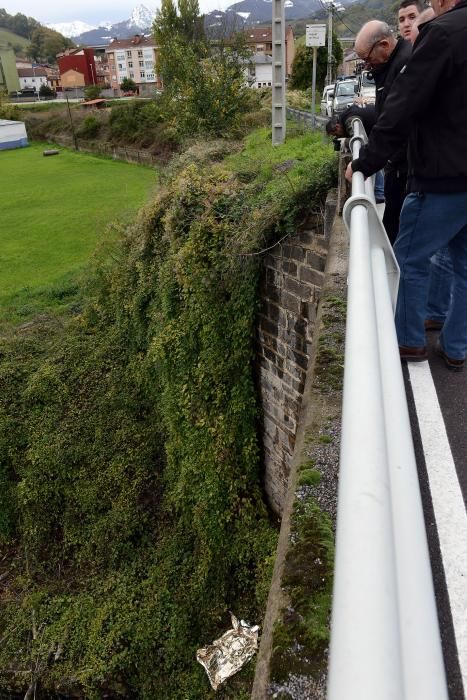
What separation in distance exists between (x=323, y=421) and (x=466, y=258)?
144cm

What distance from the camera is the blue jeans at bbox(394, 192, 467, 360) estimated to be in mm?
3038

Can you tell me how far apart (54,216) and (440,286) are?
28.2 m

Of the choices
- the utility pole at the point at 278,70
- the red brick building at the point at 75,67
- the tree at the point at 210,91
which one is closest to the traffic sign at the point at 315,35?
the utility pole at the point at 278,70

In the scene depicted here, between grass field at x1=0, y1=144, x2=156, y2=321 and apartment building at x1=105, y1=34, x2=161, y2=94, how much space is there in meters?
53.8

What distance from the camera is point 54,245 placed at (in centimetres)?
2441

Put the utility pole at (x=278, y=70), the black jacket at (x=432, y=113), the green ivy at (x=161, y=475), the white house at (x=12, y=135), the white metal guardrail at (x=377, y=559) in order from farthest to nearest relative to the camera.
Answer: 1. the white house at (x=12, y=135)
2. the utility pole at (x=278, y=70)
3. the green ivy at (x=161, y=475)
4. the black jacket at (x=432, y=113)
5. the white metal guardrail at (x=377, y=559)

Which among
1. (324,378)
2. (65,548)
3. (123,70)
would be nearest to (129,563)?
(65,548)

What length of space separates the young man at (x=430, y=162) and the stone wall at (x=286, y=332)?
8.27 ft

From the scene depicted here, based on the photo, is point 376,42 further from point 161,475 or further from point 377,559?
point 161,475

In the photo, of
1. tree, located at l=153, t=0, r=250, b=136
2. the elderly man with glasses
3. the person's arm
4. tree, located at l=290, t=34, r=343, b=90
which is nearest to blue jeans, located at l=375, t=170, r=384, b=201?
the elderly man with glasses

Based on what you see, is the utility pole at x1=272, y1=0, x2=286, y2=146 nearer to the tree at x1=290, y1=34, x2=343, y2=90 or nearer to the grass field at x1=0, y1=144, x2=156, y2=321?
the grass field at x1=0, y1=144, x2=156, y2=321

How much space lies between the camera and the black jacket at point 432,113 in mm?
2650

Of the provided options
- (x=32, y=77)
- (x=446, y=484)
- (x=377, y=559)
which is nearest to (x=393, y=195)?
(x=446, y=484)

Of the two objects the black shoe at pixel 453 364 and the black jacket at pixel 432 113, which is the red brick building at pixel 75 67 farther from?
the black shoe at pixel 453 364
